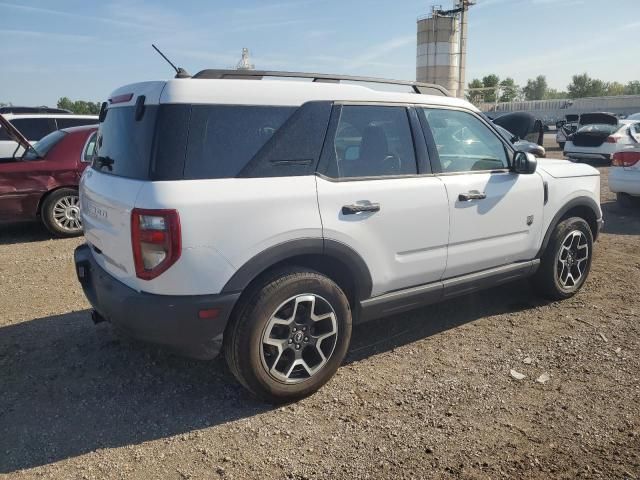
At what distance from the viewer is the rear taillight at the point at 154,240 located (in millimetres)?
2645

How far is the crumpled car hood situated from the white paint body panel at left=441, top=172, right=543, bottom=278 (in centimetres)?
25

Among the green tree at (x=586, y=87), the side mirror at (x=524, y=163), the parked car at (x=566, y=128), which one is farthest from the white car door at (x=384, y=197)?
the green tree at (x=586, y=87)

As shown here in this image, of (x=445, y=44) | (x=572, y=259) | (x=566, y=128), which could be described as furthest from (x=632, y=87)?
(x=572, y=259)

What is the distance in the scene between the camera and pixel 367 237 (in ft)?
10.8

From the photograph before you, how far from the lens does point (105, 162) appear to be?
131 inches

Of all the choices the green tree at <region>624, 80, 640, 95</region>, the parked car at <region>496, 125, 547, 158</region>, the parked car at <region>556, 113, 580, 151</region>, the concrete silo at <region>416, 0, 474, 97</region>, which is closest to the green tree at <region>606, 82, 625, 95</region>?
the green tree at <region>624, 80, 640, 95</region>

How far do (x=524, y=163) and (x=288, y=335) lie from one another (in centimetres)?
235

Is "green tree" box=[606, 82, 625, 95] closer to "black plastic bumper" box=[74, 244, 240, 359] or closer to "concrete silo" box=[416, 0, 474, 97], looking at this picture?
"concrete silo" box=[416, 0, 474, 97]

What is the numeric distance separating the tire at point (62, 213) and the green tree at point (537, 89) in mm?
150672

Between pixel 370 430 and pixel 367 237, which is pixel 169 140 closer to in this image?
pixel 367 237

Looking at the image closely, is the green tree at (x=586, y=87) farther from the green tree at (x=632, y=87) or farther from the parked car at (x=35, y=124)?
the parked car at (x=35, y=124)

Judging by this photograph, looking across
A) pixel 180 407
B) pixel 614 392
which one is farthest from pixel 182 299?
pixel 614 392

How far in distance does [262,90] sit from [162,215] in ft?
3.12

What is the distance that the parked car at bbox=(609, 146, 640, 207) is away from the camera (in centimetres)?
833
